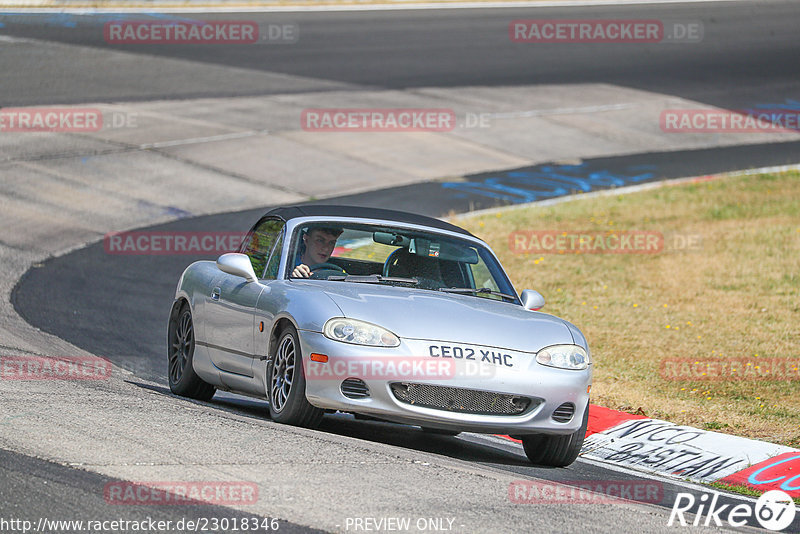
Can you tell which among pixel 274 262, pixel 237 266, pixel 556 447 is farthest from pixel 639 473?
pixel 237 266

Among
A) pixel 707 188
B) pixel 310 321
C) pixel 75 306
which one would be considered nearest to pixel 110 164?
pixel 75 306

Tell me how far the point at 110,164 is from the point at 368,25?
52.1 feet

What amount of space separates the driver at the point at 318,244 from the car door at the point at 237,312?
0.35 metres

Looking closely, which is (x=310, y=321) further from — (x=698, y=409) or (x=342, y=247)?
(x=698, y=409)

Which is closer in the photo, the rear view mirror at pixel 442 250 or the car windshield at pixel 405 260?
the car windshield at pixel 405 260

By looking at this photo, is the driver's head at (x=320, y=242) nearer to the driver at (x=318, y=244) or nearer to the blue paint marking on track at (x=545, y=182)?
the driver at (x=318, y=244)

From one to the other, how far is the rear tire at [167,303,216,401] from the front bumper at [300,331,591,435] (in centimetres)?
226

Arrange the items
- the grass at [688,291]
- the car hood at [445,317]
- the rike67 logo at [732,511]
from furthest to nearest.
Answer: the grass at [688,291], the car hood at [445,317], the rike67 logo at [732,511]

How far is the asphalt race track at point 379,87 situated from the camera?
8164 mm

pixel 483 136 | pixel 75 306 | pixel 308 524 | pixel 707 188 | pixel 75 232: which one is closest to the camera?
pixel 308 524

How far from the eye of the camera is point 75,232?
1719cm

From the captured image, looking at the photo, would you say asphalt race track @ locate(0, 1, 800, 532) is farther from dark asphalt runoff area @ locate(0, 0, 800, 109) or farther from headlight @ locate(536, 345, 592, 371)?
headlight @ locate(536, 345, 592, 371)

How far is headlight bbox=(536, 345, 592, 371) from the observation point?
7.61 meters

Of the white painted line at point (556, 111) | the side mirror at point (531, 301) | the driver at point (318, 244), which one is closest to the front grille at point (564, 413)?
the side mirror at point (531, 301)
